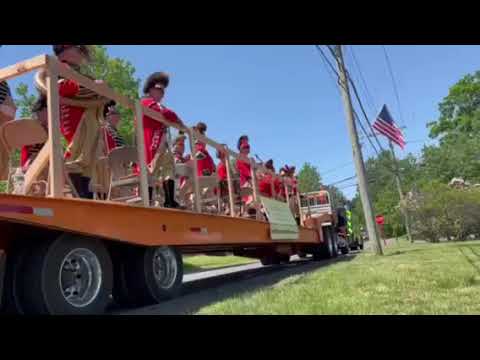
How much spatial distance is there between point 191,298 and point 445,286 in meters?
2.89

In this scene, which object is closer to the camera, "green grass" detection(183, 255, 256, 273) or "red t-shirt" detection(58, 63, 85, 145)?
"red t-shirt" detection(58, 63, 85, 145)

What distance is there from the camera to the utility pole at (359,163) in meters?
12.4

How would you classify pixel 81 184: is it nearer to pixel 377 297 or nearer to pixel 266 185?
pixel 377 297


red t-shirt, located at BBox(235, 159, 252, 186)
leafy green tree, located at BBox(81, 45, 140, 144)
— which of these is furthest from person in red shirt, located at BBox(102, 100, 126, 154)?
leafy green tree, located at BBox(81, 45, 140, 144)

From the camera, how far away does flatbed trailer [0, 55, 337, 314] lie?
10.7 feet

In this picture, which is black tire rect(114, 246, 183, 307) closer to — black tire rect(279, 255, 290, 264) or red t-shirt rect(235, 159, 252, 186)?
red t-shirt rect(235, 159, 252, 186)

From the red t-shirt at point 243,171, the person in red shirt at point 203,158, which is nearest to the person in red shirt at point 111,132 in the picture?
the person in red shirt at point 203,158

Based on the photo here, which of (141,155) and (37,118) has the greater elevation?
(37,118)

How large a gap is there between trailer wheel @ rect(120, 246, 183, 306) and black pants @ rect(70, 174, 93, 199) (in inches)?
29.9

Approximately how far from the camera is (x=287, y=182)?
1091 centimetres

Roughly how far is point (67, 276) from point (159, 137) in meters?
2.27

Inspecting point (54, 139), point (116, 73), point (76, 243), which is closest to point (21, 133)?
point (54, 139)

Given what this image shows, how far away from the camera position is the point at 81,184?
442cm

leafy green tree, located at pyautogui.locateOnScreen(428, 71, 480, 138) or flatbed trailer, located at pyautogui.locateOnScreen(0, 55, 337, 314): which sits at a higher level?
leafy green tree, located at pyautogui.locateOnScreen(428, 71, 480, 138)
